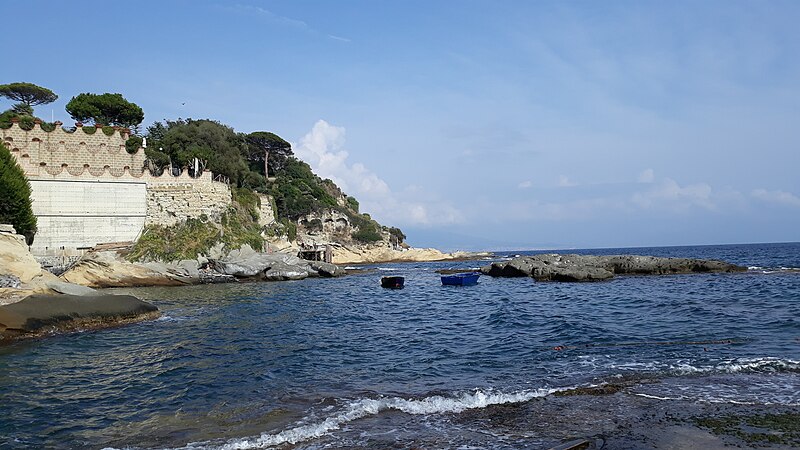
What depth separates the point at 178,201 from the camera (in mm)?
51438

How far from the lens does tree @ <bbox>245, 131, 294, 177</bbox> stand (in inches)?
3740

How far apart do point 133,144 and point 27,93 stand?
21674 mm

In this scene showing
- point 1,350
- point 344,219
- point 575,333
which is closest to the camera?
point 1,350

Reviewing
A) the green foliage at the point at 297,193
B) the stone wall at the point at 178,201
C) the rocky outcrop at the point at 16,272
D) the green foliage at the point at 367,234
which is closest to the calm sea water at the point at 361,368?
the rocky outcrop at the point at 16,272

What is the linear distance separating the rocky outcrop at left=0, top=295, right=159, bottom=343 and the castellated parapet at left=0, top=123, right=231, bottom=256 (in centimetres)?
2786

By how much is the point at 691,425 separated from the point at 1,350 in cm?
2059

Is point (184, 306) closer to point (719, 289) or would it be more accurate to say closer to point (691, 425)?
point (691, 425)

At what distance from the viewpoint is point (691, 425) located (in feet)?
29.8

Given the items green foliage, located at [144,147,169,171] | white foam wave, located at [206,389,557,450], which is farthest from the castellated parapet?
white foam wave, located at [206,389,557,450]

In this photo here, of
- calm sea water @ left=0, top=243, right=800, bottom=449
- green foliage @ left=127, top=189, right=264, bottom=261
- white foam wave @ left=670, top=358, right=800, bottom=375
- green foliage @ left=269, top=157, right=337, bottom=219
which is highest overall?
green foliage @ left=269, top=157, right=337, bottom=219

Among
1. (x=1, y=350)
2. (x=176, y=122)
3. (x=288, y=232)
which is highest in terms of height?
(x=176, y=122)

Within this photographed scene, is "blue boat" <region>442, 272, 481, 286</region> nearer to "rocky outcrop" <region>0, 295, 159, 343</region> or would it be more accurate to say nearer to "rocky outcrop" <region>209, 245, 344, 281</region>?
"rocky outcrop" <region>209, 245, 344, 281</region>

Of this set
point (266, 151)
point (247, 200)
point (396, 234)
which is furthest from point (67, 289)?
point (396, 234)

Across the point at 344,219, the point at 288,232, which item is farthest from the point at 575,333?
the point at 344,219
